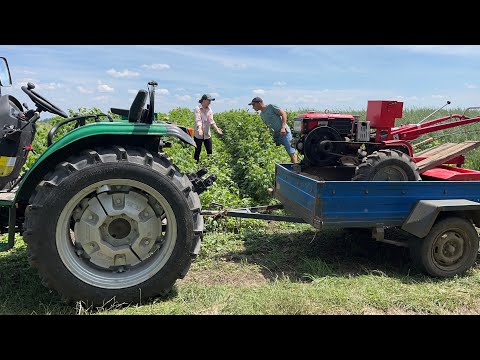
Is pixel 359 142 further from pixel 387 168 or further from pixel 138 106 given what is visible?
pixel 138 106

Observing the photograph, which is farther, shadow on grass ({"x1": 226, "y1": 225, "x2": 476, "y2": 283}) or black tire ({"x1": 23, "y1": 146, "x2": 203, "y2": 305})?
shadow on grass ({"x1": 226, "y1": 225, "x2": 476, "y2": 283})

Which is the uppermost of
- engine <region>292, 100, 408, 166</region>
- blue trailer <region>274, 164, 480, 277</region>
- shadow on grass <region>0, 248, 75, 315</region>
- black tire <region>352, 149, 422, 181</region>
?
engine <region>292, 100, 408, 166</region>

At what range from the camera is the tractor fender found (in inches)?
128

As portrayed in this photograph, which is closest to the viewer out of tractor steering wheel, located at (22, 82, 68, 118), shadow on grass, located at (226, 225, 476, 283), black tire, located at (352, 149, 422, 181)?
tractor steering wheel, located at (22, 82, 68, 118)

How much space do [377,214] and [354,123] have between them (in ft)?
6.71

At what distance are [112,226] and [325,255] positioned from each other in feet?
8.16

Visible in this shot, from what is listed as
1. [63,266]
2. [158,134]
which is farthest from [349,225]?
[63,266]

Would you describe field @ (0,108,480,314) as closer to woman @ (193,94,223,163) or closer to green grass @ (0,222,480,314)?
green grass @ (0,222,480,314)

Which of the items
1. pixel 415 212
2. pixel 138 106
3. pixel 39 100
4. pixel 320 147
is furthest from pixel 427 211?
pixel 39 100

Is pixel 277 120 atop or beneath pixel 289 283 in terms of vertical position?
atop

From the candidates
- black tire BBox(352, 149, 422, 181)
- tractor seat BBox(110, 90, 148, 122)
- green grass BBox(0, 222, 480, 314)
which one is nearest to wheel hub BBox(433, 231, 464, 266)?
green grass BBox(0, 222, 480, 314)

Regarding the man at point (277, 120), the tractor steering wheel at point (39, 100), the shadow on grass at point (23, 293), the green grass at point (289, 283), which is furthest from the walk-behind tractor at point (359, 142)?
the shadow on grass at point (23, 293)

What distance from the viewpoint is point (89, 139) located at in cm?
335

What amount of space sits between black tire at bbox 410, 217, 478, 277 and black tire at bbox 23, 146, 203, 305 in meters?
2.30
